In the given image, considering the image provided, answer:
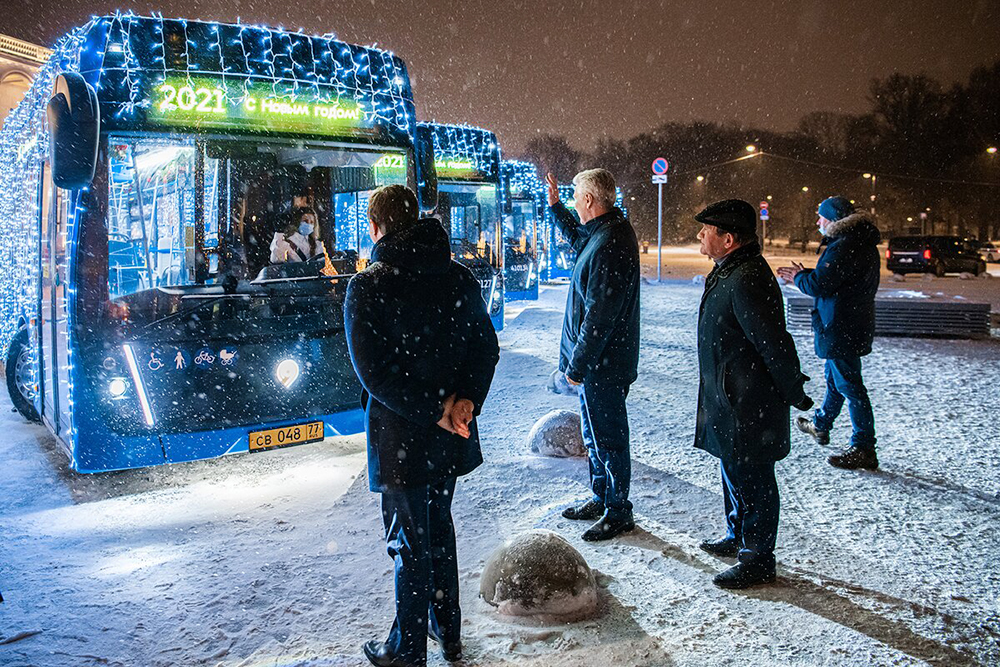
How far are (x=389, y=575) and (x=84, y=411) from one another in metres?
2.59

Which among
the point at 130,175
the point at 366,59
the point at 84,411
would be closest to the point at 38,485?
the point at 84,411

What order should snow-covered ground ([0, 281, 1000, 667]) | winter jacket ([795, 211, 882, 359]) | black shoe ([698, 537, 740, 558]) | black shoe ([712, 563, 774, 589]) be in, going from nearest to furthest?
snow-covered ground ([0, 281, 1000, 667]) < black shoe ([712, 563, 774, 589]) < black shoe ([698, 537, 740, 558]) < winter jacket ([795, 211, 882, 359])

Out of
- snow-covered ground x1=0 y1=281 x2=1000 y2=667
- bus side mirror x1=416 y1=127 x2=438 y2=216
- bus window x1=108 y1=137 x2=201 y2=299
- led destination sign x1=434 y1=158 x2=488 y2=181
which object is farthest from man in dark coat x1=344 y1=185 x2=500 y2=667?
led destination sign x1=434 y1=158 x2=488 y2=181

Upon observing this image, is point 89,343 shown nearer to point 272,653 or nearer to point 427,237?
point 272,653

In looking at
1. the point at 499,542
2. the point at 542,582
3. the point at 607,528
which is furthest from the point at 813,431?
the point at 542,582

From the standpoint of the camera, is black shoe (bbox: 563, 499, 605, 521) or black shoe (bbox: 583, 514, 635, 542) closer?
black shoe (bbox: 583, 514, 635, 542)

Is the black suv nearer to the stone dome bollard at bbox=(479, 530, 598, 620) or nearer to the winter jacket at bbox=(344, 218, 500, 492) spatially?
the stone dome bollard at bbox=(479, 530, 598, 620)

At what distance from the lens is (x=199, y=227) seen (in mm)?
5797

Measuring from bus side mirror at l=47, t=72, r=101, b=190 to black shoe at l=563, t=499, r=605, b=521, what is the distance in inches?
148

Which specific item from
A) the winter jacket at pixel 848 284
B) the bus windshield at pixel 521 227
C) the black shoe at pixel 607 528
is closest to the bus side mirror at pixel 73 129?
the black shoe at pixel 607 528

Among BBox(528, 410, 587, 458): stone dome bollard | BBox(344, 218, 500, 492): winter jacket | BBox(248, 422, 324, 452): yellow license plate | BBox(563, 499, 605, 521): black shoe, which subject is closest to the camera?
BBox(344, 218, 500, 492): winter jacket

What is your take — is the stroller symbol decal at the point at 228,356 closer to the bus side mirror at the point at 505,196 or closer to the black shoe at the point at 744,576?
the black shoe at the point at 744,576

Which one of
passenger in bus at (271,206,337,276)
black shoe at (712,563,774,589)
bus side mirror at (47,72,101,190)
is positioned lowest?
black shoe at (712,563,774,589)

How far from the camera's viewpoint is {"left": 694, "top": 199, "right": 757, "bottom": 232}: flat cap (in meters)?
4.20
